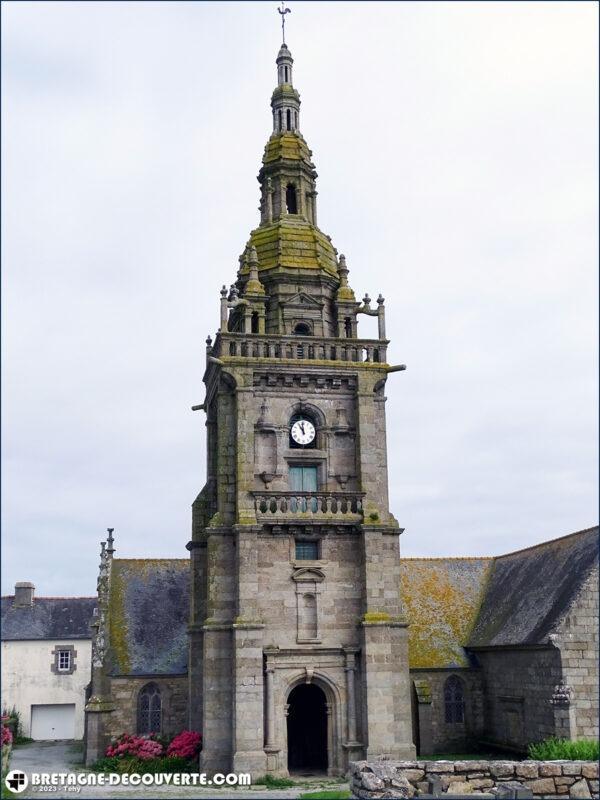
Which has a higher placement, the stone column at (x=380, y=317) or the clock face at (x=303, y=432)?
the stone column at (x=380, y=317)

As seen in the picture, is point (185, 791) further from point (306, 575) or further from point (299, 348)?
point (299, 348)

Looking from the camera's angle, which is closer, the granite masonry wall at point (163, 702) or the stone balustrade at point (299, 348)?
the stone balustrade at point (299, 348)

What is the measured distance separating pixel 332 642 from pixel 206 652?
4107 millimetres

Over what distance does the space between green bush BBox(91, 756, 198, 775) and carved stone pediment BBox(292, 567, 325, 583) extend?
6736 mm

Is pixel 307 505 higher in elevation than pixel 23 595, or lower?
higher

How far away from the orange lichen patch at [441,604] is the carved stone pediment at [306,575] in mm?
7330

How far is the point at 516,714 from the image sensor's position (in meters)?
32.4

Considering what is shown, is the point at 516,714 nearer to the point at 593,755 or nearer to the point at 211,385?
the point at 593,755

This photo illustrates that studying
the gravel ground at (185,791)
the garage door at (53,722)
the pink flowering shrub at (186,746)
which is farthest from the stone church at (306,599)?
the garage door at (53,722)

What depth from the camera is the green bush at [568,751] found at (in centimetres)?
2360

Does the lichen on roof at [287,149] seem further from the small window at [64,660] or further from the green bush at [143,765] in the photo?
the small window at [64,660]

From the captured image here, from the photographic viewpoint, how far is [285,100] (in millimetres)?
37719

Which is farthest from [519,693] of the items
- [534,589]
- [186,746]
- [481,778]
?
[481,778]

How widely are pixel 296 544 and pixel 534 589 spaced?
31.3 ft
